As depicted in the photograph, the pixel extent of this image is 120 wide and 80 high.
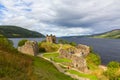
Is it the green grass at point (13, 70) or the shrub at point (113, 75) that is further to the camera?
the shrub at point (113, 75)

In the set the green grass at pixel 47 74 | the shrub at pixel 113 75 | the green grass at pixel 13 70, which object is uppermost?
the green grass at pixel 13 70

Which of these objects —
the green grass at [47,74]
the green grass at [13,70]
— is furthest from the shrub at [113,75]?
the green grass at [13,70]

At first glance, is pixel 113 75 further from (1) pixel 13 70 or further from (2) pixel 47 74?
(1) pixel 13 70

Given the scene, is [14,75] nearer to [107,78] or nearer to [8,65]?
[8,65]

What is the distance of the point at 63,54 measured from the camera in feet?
284

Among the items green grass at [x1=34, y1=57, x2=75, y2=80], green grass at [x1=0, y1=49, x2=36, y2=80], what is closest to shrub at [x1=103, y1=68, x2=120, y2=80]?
green grass at [x1=34, y1=57, x2=75, y2=80]

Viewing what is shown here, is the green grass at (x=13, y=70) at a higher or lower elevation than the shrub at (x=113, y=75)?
higher

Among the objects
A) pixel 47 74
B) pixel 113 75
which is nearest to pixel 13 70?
→ pixel 47 74

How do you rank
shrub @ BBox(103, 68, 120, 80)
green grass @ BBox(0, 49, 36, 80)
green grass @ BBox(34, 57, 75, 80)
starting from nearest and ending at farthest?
green grass @ BBox(0, 49, 36, 80), green grass @ BBox(34, 57, 75, 80), shrub @ BBox(103, 68, 120, 80)

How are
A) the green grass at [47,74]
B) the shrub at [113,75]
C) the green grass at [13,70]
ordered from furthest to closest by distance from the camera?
the shrub at [113,75]
the green grass at [47,74]
the green grass at [13,70]

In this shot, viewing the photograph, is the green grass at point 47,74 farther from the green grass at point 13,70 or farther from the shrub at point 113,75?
the shrub at point 113,75

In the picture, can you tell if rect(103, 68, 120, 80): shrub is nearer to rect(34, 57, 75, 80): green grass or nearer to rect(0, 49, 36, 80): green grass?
rect(34, 57, 75, 80): green grass

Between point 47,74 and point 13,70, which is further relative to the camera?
point 47,74

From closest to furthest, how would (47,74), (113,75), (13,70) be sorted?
(13,70)
(47,74)
(113,75)
